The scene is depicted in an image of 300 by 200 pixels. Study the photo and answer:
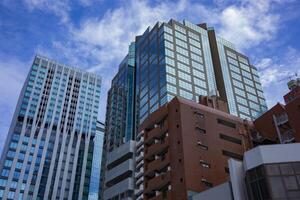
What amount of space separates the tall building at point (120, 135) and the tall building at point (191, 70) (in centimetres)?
382

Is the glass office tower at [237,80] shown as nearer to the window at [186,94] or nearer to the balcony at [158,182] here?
the window at [186,94]

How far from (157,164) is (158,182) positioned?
3660 millimetres

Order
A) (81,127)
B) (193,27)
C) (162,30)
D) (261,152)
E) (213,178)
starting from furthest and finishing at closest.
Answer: (81,127) → (193,27) → (162,30) → (213,178) → (261,152)

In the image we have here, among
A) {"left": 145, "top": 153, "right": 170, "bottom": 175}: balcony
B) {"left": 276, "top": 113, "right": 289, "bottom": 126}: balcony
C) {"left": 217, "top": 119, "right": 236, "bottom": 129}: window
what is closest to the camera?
{"left": 276, "top": 113, "right": 289, "bottom": 126}: balcony

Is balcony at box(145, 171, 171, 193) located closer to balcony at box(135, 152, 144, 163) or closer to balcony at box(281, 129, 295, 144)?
balcony at box(135, 152, 144, 163)

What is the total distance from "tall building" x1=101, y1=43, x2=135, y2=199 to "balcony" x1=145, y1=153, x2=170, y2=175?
7504mm

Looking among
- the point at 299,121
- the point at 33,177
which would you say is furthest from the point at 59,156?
the point at 299,121

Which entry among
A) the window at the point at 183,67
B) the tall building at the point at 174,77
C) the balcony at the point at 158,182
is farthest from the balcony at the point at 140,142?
the window at the point at 183,67

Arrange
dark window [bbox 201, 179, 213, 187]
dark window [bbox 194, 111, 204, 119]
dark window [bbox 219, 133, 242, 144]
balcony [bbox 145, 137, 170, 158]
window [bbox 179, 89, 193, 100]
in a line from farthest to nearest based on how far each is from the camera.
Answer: window [bbox 179, 89, 193, 100] → dark window [bbox 219, 133, 242, 144] → dark window [bbox 194, 111, 204, 119] → balcony [bbox 145, 137, 170, 158] → dark window [bbox 201, 179, 213, 187]

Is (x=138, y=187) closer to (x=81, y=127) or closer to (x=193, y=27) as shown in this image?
(x=193, y=27)

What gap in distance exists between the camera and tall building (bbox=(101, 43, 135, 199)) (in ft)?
266

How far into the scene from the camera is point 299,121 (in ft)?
192

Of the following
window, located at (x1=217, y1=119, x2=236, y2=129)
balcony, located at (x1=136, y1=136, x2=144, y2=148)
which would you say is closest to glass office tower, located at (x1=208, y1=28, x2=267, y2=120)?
window, located at (x1=217, y1=119, x2=236, y2=129)

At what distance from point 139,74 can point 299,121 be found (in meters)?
70.9
